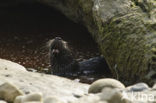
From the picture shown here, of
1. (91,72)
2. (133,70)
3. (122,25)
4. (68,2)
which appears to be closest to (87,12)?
(68,2)

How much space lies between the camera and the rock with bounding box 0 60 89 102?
5082 millimetres

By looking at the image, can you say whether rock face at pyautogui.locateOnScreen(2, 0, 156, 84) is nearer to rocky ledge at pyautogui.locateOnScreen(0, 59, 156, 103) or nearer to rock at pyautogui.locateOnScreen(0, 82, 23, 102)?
rocky ledge at pyautogui.locateOnScreen(0, 59, 156, 103)

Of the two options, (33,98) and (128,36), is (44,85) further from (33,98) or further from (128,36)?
(128,36)

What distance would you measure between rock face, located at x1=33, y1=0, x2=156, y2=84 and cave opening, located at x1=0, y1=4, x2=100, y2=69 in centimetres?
187

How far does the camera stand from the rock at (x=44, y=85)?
508 centimetres

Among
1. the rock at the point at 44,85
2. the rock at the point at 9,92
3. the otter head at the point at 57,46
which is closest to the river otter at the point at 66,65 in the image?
the otter head at the point at 57,46

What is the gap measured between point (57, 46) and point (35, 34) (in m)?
3.26

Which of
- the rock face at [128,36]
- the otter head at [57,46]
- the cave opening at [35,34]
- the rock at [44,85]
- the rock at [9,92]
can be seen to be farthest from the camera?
the cave opening at [35,34]

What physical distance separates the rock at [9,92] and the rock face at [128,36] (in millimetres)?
2263

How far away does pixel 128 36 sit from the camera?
7129 mm

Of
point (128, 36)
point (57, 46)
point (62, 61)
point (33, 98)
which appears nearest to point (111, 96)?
point (33, 98)

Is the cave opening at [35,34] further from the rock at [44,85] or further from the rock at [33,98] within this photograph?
the rock at [33,98]

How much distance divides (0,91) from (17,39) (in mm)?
6262

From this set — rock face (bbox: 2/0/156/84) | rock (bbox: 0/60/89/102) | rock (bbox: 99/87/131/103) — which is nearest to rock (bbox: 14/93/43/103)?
rock (bbox: 0/60/89/102)
